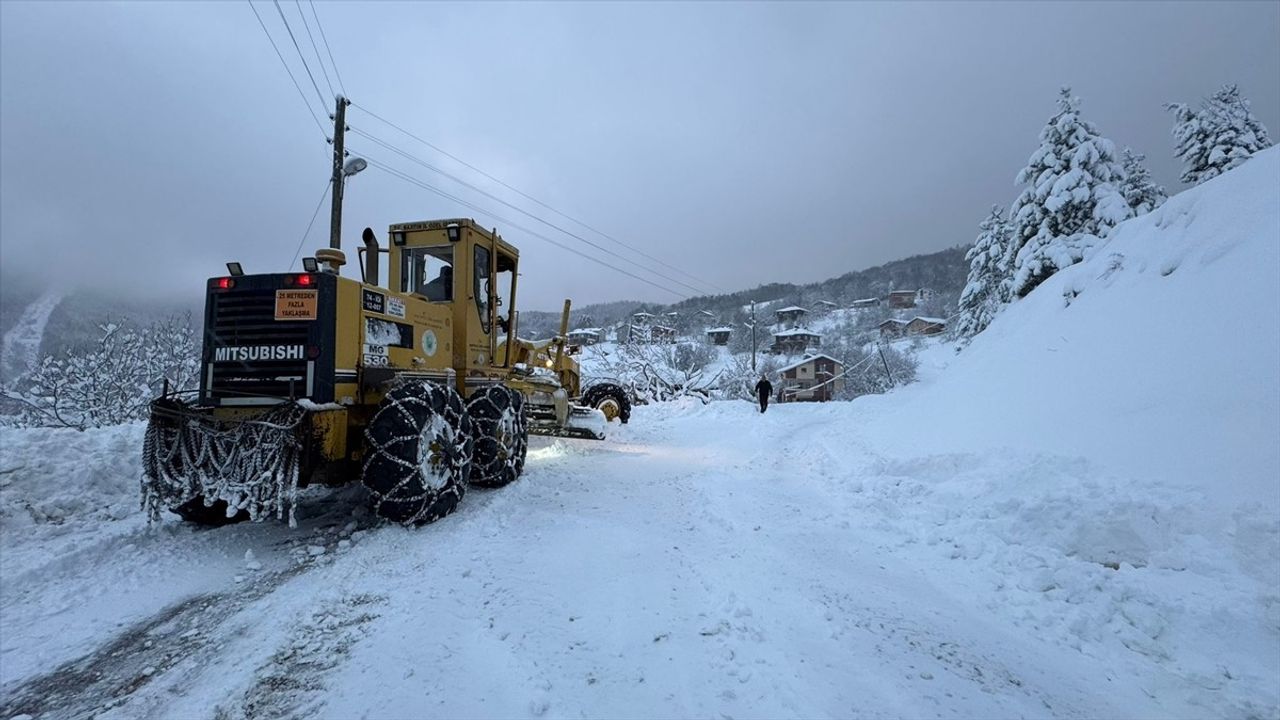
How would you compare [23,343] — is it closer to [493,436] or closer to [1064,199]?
[493,436]

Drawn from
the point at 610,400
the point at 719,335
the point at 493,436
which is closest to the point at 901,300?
the point at 719,335

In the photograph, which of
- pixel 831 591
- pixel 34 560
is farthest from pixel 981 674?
pixel 34 560

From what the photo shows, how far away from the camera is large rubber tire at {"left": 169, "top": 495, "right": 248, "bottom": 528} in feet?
15.6

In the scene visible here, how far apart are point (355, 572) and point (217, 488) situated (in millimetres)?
1490

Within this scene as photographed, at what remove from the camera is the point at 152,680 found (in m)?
2.65

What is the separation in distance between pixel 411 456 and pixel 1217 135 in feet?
110

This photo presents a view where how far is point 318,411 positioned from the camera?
4691 mm

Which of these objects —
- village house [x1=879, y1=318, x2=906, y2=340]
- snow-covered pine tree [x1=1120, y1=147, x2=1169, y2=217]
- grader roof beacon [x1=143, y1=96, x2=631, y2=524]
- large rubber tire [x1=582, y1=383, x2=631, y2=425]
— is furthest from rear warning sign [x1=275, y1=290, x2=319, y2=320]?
village house [x1=879, y1=318, x2=906, y2=340]

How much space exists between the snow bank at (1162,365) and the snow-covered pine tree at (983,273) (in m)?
18.1

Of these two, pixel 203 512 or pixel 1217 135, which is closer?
pixel 203 512

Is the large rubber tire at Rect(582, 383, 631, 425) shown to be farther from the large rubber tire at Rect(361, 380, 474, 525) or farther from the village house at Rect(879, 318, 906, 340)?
the village house at Rect(879, 318, 906, 340)

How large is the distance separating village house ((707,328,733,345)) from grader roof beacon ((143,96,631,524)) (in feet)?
247

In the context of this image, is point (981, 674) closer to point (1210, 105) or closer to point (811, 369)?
point (1210, 105)

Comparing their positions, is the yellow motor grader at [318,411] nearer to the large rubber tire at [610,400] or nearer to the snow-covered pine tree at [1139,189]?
the large rubber tire at [610,400]
